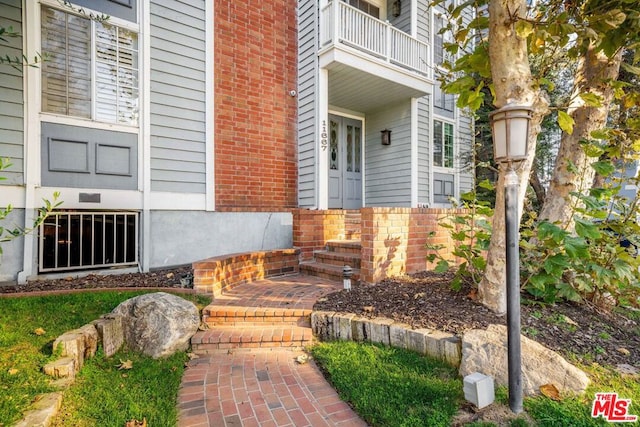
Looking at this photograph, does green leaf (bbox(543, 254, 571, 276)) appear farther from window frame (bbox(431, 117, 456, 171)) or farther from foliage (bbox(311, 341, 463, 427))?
window frame (bbox(431, 117, 456, 171))

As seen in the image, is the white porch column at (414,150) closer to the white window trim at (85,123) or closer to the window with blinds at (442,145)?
the window with blinds at (442,145)

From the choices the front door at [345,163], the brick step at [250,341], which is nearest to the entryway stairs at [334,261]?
the brick step at [250,341]

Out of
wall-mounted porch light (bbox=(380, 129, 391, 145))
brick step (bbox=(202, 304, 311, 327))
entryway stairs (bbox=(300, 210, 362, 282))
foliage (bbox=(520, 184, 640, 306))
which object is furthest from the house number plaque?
foliage (bbox=(520, 184, 640, 306))

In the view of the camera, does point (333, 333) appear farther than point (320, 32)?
No

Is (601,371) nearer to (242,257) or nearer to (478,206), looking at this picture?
(478,206)

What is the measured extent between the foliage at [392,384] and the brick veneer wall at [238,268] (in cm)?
166

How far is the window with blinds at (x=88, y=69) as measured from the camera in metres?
4.36

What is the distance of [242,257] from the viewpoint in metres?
4.47

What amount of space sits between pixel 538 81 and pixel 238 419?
3395 millimetres

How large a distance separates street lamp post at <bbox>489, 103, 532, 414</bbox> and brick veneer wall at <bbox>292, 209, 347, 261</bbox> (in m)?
3.43

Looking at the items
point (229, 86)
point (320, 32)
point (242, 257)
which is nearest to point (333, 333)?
point (242, 257)

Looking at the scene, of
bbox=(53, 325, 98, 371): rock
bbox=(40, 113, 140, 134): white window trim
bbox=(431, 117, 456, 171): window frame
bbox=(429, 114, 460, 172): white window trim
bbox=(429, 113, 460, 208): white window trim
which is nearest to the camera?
bbox=(53, 325, 98, 371): rock

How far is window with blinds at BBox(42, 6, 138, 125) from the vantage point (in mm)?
4359

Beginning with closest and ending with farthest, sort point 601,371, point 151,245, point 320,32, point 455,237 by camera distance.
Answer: point 601,371, point 455,237, point 151,245, point 320,32
